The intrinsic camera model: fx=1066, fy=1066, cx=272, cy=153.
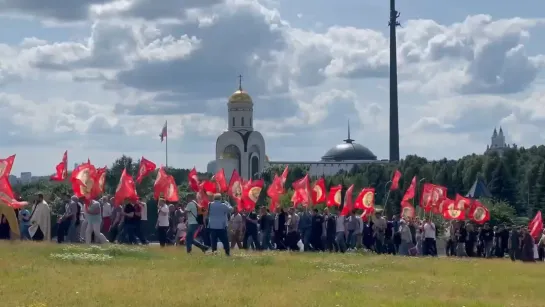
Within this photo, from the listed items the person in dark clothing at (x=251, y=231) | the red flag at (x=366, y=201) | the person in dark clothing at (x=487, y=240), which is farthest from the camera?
the red flag at (x=366, y=201)

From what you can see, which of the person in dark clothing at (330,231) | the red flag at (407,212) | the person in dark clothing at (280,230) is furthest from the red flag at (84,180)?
the red flag at (407,212)

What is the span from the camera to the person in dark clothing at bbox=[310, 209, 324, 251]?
32.8 meters

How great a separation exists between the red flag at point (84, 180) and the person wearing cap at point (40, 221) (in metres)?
4.42

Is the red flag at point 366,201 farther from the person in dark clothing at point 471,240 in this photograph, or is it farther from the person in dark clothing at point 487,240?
the person in dark clothing at point 487,240

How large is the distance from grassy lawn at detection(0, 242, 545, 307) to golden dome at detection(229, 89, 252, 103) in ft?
390

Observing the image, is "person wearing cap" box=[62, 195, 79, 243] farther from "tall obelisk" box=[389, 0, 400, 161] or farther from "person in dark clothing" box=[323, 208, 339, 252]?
"tall obelisk" box=[389, 0, 400, 161]

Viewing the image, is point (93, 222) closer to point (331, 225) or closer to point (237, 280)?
point (331, 225)

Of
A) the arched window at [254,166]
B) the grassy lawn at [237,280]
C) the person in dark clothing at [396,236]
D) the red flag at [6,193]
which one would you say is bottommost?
the grassy lawn at [237,280]

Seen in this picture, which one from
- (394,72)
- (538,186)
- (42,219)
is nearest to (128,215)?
(42,219)

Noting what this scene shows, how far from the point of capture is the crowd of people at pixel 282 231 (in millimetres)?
28328

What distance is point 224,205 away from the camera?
938 inches

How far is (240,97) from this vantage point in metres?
145

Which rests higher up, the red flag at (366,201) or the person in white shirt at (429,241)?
the red flag at (366,201)

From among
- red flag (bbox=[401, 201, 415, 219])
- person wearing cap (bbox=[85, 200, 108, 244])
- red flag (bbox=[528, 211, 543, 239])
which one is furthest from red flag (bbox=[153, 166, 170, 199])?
red flag (bbox=[528, 211, 543, 239])
